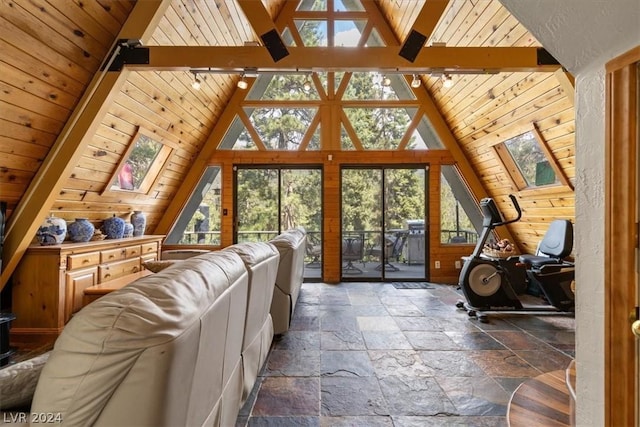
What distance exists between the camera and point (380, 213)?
17.6 feet

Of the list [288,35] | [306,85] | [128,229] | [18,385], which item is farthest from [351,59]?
[128,229]

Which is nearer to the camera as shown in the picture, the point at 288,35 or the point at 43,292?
the point at 43,292

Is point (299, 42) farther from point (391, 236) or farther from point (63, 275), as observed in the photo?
point (63, 275)

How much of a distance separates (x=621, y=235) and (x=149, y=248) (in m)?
4.84

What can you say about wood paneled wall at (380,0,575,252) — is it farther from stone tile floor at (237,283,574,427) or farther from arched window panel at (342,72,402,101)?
stone tile floor at (237,283,574,427)

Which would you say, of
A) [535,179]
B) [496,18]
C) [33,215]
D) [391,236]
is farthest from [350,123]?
[33,215]

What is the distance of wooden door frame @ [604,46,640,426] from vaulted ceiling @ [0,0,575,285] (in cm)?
232

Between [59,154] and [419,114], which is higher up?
[419,114]

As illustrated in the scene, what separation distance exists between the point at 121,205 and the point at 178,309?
4.12m

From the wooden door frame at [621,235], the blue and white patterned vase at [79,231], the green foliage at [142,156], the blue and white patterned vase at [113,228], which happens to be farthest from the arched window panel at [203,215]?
the wooden door frame at [621,235]

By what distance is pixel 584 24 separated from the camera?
36.5 inches

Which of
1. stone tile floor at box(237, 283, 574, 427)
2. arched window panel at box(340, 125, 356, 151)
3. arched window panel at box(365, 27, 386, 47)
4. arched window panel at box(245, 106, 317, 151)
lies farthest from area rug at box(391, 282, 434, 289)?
arched window panel at box(365, 27, 386, 47)

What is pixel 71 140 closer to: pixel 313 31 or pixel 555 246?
pixel 313 31

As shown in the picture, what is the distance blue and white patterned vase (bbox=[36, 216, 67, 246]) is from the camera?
2932 millimetres
